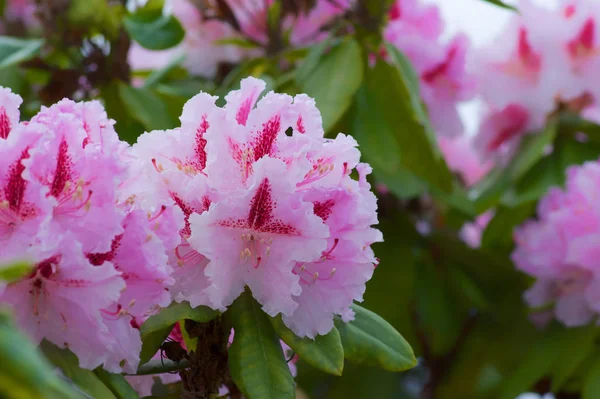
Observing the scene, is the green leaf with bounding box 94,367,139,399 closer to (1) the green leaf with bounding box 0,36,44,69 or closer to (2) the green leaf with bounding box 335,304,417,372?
(2) the green leaf with bounding box 335,304,417,372

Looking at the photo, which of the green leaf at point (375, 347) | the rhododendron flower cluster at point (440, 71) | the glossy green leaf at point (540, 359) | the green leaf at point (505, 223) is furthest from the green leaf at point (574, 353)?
the green leaf at point (375, 347)

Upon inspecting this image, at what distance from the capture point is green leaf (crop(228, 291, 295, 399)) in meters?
0.42

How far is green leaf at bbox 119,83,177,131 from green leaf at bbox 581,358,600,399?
0.47m

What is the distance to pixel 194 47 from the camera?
3.57ft

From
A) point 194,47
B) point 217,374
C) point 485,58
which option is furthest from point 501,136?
point 217,374

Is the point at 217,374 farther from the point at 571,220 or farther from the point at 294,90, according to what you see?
the point at 571,220

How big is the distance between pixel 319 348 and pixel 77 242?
0.14m

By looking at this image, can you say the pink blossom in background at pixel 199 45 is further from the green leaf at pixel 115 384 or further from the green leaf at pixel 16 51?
the green leaf at pixel 115 384

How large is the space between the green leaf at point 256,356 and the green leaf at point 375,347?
41 mm

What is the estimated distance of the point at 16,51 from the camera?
861 millimetres

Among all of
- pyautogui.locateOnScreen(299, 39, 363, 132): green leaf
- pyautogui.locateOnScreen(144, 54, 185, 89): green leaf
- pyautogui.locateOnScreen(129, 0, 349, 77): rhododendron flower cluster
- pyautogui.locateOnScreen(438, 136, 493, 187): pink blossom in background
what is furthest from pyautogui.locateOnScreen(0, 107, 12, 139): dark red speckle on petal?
pyautogui.locateOnScreen(438, 136, 493, 187): pink blossom in background

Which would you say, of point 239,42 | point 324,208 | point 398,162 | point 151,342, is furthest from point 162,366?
point 239,42

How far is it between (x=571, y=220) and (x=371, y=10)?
301mm

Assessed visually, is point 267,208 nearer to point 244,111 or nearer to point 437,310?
point 244,111
